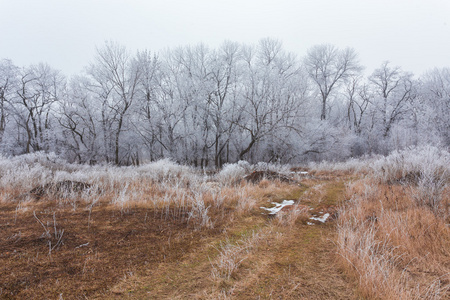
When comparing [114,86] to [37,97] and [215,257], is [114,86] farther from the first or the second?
[215,257]

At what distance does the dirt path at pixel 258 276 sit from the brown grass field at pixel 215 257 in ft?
0.04

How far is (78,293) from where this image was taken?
180 centimetres

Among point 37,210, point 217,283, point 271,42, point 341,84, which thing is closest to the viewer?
point 217,283

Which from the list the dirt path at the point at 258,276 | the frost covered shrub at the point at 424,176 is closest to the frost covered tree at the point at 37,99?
the dirt path at the point at 258,276

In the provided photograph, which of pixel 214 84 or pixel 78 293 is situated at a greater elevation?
pixel 214 84

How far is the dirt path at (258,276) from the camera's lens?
1.89 metres

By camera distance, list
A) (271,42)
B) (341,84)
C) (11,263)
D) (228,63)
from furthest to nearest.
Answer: (341,84) → (271,42) → (228,63) → (11,263)

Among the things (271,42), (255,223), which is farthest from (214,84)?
(255,223)

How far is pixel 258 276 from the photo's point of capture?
86.7 inches

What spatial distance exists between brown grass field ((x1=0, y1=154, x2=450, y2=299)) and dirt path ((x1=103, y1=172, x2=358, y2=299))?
1 cm

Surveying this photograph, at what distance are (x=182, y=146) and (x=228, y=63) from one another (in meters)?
10.3

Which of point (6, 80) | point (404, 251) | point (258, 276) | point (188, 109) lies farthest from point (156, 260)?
point (6, 80)

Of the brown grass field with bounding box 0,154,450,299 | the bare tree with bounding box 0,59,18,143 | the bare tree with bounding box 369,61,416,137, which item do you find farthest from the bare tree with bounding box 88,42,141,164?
the bare tree with bounding box 369,61,416,137

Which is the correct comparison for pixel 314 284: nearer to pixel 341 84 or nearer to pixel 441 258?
pixel 441 258
